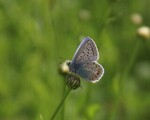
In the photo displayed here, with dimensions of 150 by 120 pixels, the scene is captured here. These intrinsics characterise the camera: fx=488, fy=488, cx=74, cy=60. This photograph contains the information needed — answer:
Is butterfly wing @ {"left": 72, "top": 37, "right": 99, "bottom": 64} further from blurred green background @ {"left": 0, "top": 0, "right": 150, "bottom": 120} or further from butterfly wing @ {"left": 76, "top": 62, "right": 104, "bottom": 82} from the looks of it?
blurred green background @ {"left": 0, "top": 0, "right": 150, "bottom": 120}

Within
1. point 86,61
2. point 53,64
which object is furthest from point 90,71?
point 53,64

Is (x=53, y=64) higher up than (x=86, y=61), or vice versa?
(x=86, y=61)

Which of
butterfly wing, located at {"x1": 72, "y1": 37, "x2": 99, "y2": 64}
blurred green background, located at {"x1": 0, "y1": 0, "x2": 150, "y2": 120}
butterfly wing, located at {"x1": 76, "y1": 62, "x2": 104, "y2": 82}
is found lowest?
blurred green background, located at {"x1": 0, "y1": 0, "x2": 150, "y2": 120}

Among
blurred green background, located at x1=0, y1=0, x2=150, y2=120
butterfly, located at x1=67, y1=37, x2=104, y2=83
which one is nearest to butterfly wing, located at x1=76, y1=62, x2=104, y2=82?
butterfly, located at x1=67, y1=37, x2=104, y2=83

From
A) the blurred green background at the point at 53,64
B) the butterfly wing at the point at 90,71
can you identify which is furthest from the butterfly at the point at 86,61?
the blurred green background at the point at 53,64

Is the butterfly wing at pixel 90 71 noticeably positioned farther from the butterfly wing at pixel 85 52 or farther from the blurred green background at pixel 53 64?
the blurred green background at pixel 53 64

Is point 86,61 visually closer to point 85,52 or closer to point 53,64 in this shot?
point 85,52
